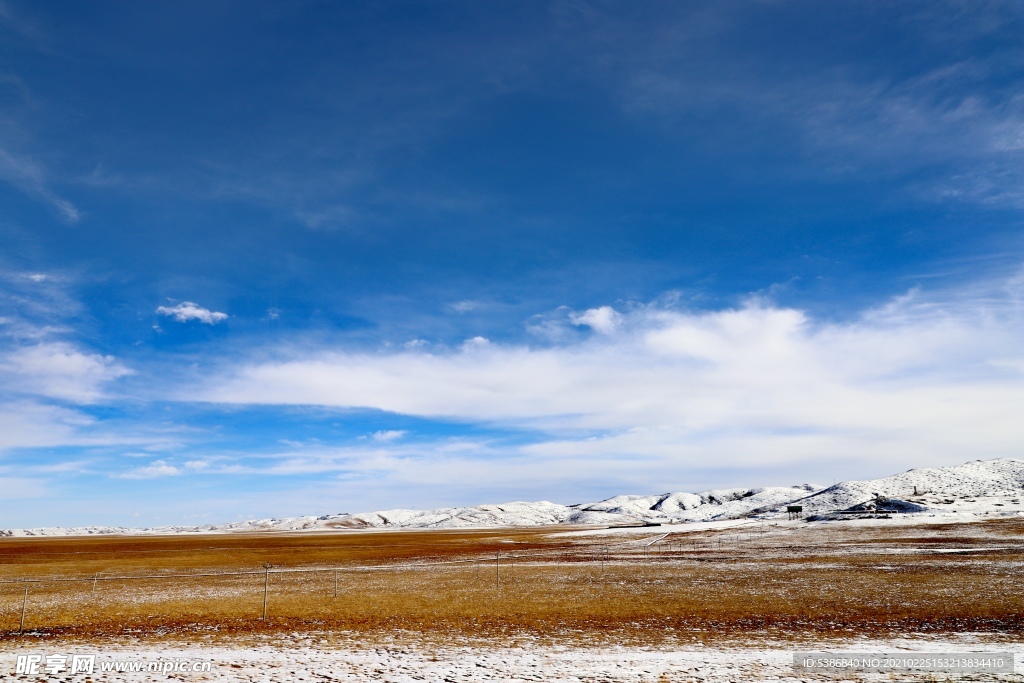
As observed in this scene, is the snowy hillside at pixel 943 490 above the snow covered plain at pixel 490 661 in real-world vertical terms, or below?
below

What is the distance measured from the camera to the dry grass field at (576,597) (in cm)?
2580

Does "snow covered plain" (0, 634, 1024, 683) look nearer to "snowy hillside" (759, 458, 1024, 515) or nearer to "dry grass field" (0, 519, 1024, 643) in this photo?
"dry grass field" (0, 519, 1024, 643)

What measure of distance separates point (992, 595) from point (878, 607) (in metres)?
7.89

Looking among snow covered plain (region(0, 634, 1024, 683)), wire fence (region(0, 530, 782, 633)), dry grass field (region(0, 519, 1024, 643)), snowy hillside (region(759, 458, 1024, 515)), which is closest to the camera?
snow covered plain (region(0, 634, 1024, 683))

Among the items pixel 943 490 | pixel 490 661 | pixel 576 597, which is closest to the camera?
pixel 490 661

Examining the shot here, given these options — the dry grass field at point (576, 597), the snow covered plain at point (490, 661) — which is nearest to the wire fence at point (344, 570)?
the dry grass field at point (576, 597)

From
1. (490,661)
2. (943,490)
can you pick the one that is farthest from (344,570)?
(943,490)

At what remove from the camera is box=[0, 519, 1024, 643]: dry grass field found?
84.6 ft

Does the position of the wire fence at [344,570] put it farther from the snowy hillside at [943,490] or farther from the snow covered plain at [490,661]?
the snowy hillside at [943,490]

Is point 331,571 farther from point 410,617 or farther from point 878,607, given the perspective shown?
point 878,607

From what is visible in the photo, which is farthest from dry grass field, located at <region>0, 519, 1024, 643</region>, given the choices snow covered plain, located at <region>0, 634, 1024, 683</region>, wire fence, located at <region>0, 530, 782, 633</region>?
snow covered plain, located at <region>0, 634, 1024, 683</region>

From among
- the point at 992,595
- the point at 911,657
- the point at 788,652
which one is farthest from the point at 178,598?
the point at 992,595

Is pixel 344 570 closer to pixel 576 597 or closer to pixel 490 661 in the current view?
pixel 576 597

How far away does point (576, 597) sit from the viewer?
1396 inches
